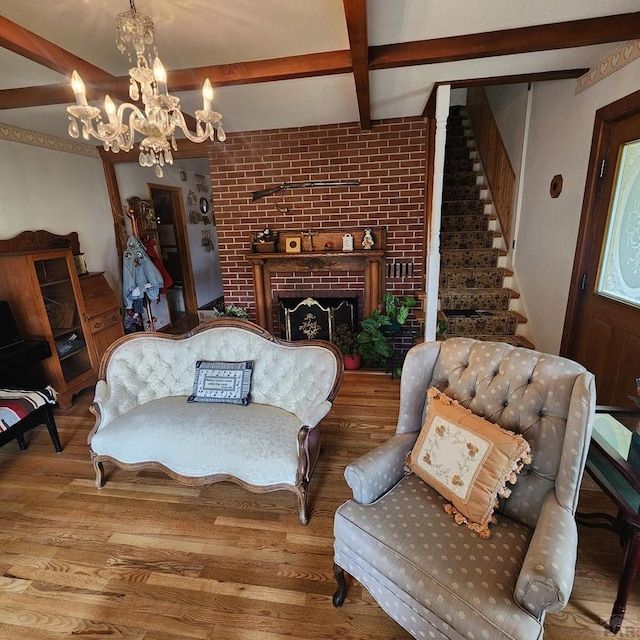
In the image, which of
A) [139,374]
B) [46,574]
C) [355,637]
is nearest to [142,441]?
[139,374]

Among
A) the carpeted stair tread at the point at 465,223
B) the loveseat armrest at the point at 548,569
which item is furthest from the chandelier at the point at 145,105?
the carpeted stair tread at the point at 465,223

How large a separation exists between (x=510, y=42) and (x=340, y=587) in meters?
2.76

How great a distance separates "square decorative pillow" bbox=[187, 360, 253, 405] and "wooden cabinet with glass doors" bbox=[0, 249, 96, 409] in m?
1.58

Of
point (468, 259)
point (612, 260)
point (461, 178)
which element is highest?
point (461, 178)

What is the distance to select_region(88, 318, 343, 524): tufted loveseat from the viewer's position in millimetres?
1777

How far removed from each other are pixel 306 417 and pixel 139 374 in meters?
1.18

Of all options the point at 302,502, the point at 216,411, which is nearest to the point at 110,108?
the point at 216,411

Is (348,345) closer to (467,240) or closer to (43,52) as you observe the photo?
(467,240)

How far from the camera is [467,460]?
1293 millimetres

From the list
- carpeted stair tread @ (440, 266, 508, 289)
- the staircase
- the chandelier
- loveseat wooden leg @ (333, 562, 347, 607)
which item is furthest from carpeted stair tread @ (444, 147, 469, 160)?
loveseat wooden leg @ (333, 562, 347, 607)

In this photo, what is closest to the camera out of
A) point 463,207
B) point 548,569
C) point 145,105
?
point 548,569

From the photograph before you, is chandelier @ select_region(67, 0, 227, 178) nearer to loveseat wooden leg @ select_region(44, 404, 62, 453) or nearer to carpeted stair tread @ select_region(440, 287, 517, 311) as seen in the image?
loveseat wooden leg @ select_region(44, 404, 62, 453)

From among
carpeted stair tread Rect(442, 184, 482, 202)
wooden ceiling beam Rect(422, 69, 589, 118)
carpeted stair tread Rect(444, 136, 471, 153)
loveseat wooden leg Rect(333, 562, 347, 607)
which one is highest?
carpeted stair tread Rect(444, 136, 471, 153)

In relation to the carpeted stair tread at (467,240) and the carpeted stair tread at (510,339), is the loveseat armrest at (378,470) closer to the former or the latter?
the carpeted stair tread at (510,339)
